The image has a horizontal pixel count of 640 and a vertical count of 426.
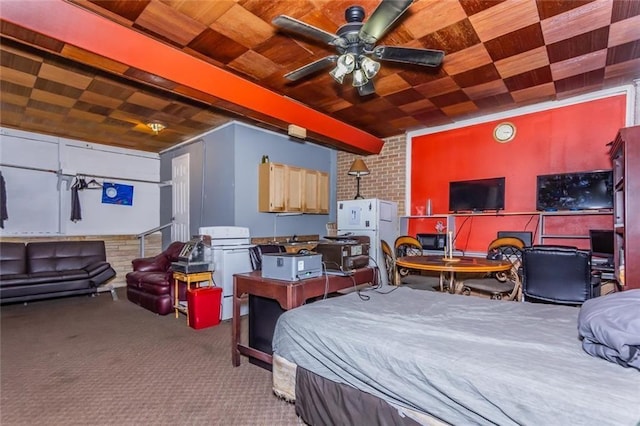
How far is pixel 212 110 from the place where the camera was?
14.5 feet

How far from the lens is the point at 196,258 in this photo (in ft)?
13.6

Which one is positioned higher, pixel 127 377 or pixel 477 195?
pixel 477 195

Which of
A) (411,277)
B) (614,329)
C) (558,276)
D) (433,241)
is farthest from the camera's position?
(433,241)

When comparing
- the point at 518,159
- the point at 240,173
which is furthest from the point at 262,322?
the point at 518,159

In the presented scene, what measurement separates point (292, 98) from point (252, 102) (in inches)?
23.7

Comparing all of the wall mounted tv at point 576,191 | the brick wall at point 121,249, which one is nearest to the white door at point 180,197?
the brick wall at point 121,249

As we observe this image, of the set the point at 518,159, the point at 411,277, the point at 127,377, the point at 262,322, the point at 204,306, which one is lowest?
the point at 127,377

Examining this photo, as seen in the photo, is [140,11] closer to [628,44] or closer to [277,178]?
[277,178]

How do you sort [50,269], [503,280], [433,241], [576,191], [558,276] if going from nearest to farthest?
[558,276], [503,280], [576,191], [433,241], [50,269]

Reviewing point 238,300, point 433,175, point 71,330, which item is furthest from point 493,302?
point 71,330

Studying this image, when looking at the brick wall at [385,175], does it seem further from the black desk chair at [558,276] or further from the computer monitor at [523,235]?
the black desk chair at [558,276]

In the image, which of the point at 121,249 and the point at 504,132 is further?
the point at 121,249

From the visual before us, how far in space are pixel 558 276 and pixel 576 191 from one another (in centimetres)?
165

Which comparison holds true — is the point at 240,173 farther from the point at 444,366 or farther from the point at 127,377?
the point at 444,366
